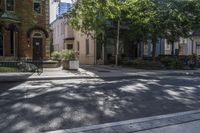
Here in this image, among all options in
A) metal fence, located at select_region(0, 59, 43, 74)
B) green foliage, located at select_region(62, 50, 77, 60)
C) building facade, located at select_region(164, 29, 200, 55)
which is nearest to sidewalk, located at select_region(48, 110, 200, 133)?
metal fence, located at select_region(0, 59, 43, 74)

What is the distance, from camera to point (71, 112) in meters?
8.80

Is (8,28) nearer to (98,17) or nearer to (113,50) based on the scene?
(98,17)

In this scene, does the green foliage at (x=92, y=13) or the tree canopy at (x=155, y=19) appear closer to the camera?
the green foliage at (x=92, y=13)

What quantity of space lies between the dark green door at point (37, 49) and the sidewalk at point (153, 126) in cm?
2291

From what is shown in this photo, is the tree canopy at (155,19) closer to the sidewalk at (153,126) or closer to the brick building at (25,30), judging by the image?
the brick building at (25,30)

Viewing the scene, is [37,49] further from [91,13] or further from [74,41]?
[74,41]

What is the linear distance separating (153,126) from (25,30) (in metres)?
22.7

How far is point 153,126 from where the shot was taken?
7449mm

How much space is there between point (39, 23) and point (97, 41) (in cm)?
655

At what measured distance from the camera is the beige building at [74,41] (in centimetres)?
3638

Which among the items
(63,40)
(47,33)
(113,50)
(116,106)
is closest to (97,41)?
(113,50)

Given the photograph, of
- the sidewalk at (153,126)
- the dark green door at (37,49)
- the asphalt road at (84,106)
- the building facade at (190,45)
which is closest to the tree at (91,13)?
the dark green door at (37,49)

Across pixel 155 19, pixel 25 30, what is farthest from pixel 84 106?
pixel 155 19

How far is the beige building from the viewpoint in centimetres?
3638
